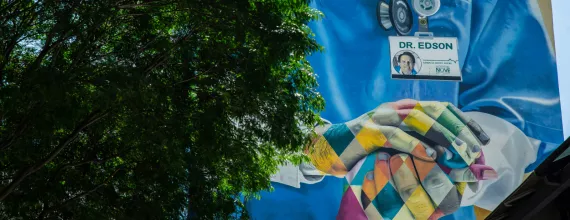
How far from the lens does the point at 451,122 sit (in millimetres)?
31172

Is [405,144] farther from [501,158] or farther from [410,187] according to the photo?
[501,158]

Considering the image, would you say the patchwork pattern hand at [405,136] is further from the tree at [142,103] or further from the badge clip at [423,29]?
the tree at [142,103]

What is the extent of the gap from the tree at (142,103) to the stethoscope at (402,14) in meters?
21.8

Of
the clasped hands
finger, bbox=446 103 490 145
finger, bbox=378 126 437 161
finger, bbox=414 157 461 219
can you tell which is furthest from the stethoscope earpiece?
finger, bbox=414 157 461 219

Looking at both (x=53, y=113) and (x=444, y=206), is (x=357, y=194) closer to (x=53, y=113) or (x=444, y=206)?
(x=444, y=206)

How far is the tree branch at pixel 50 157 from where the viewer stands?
8.51 m

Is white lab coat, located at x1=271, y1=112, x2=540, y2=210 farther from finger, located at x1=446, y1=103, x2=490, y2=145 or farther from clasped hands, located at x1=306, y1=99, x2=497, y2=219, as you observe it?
clasped hands, located at x1=306, y1=99, x2=497, y2=219

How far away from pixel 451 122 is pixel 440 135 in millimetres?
791

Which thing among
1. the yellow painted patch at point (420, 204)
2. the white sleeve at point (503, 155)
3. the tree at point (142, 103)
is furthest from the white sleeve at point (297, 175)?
the tree at point (142, 103)

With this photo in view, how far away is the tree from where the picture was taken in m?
8.08

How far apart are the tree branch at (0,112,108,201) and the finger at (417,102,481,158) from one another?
23303mm

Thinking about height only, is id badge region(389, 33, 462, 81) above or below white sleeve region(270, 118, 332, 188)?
above

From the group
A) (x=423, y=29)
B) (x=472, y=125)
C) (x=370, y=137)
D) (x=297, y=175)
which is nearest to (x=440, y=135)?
(x=472, y=125)

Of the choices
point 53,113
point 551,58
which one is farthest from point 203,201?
point 551,58
